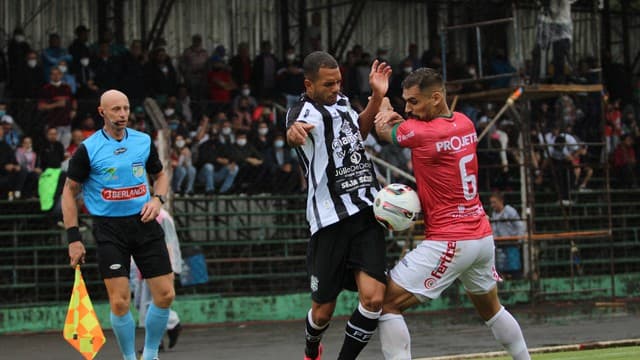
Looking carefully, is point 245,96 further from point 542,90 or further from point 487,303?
point 487,303

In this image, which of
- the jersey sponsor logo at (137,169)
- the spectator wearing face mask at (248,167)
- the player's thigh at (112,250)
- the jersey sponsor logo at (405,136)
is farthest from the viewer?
the spectator wearing face mask at (248,167)

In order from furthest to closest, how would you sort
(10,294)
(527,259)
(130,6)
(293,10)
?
(293,10), (130,6), (527,259), (10,294)

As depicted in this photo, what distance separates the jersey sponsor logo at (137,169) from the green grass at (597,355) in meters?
3.62

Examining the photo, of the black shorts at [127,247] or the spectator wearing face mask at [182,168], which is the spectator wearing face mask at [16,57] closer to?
the spectator wearing face mask at [182,168]

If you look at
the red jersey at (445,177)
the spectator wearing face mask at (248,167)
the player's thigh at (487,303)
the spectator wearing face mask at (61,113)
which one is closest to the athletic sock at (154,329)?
the red jersey at (445,177)

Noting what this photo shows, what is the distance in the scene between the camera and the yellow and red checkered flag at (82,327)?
32.9 ft

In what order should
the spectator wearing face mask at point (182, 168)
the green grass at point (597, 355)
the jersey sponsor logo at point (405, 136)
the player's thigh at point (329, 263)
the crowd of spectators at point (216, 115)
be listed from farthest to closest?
the spectator wearing face mask at point (182, 168) < the crowd of spectators at point (216, 115) < the green grass at point (597, 355) < the player's thigh at point (329, 263) < the jersey sponsor logo at point (405, 136)

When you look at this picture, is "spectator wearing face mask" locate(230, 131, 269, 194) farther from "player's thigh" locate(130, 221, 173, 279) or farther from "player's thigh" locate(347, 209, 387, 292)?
"player's thigh" locate(347, 209, 387, 292)

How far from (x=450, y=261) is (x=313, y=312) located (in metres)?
1.09

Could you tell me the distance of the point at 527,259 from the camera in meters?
20.7

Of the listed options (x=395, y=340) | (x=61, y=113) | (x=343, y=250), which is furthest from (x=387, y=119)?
(x=61, y=113)

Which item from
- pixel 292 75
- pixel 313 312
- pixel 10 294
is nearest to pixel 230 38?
pixel 292 75

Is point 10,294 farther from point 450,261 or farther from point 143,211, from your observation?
point 450,261

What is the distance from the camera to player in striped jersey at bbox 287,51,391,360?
8.26 meters
